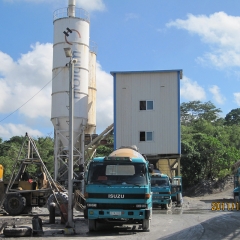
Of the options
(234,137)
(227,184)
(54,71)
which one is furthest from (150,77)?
(234,137)

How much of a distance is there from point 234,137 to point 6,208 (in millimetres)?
46938

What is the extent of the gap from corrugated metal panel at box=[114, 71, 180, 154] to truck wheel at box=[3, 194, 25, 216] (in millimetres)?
14305

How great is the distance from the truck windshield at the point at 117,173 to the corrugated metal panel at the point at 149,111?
20550mm

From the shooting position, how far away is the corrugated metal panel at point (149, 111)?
113 ft

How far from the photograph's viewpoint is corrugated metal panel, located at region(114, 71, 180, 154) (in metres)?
34.5

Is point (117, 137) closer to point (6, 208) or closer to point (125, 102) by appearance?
point (125, 102)

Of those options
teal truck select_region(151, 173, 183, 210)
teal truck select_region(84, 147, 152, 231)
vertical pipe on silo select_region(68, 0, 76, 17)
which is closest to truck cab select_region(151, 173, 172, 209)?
teal truck select_region(151, 173, 183, 210)

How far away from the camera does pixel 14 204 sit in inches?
Answer: 850

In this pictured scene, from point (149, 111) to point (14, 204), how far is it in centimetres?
1617

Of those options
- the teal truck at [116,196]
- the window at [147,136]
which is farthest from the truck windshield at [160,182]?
the teal truck at [116,196]

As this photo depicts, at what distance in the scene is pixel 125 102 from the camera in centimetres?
3531

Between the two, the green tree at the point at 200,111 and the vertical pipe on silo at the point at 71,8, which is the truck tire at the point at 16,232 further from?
the green tree at the point at 200,111

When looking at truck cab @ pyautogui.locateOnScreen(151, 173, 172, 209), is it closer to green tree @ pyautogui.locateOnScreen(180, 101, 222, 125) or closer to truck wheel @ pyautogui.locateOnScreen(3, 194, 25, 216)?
truck wheel @ pyautogui.locateOnScreen(3, 194, 25, 216)

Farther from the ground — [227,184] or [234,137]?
[234,137]
